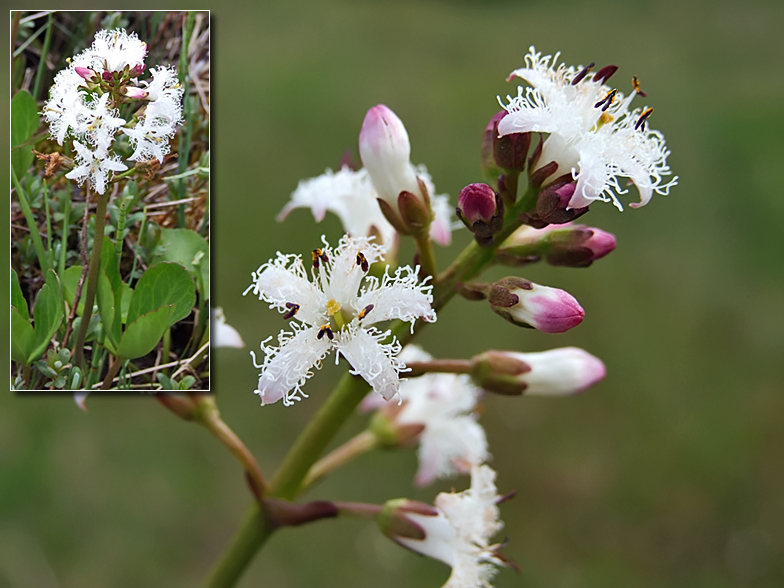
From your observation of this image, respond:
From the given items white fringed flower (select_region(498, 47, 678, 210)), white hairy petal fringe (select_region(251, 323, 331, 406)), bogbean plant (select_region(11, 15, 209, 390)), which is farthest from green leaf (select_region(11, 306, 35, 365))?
white fringed flower (select_region(498, 47, 678, 210))

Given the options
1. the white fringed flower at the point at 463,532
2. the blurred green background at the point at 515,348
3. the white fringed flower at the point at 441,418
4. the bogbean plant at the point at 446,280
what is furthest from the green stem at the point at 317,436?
the blurred green background at the point at 515,348

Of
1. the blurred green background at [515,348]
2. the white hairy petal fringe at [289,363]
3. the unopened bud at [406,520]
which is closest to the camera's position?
the white hairy petal fringe at [289,363]

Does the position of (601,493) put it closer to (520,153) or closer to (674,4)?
(520,153)

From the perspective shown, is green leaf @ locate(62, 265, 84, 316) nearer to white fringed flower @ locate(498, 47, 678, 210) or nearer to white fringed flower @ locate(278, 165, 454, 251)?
white fringed flower @ locate(278, 165, 454, 251)

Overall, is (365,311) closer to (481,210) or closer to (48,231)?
Result: (481,210)

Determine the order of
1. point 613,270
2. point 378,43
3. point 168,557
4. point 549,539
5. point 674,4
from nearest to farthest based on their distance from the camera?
point 168,557, point 549,539, point 613,270, point 378,43, point 674,4

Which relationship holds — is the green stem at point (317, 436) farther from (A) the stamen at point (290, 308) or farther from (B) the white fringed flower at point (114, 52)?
(B) the white fringed flower at point (114, 52)

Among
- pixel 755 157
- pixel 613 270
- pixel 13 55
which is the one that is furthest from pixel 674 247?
pixel 13 55

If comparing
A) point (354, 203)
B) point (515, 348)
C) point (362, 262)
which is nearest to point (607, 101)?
point (362, 262)
